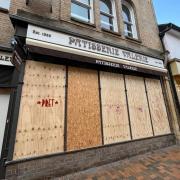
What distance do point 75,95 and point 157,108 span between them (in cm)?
420

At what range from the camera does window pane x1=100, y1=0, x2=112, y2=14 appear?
23.9 ft

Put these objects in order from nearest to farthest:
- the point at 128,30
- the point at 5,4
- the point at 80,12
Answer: the point at 5,4 < the point at 80,12 < the point at 128,30

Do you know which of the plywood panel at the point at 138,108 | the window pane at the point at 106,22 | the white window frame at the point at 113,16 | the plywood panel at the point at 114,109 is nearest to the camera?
the plywood panel at the point at 114,109

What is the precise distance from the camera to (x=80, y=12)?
6379 millimetres

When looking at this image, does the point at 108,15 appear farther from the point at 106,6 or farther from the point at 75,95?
the point at 75,95

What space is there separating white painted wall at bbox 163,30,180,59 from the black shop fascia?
2.93m

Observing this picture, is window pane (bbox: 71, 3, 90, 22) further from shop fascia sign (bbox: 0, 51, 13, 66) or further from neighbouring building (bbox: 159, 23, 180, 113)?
neighbouring building (bbox: 159, 23, 180, 113)

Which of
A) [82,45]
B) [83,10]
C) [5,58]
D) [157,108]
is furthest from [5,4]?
[157,108]

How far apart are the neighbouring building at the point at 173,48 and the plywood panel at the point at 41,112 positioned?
245 inches

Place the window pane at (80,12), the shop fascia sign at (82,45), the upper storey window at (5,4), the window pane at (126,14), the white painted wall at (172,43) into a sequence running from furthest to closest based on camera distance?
the white painted wall at (172,43)
the window pane at (126,14)
the window pane at (80,12)
the upper storey window at (5,4)
the shop fascia sign at (82,45)

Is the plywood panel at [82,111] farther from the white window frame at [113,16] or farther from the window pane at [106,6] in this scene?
the window pane at [106,6]

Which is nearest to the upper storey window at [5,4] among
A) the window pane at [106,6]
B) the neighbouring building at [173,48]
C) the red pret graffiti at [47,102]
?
the red pret graffiti at [47,102]

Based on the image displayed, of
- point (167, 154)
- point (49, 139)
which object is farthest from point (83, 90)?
point (167, 154)

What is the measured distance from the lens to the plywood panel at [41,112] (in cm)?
369
